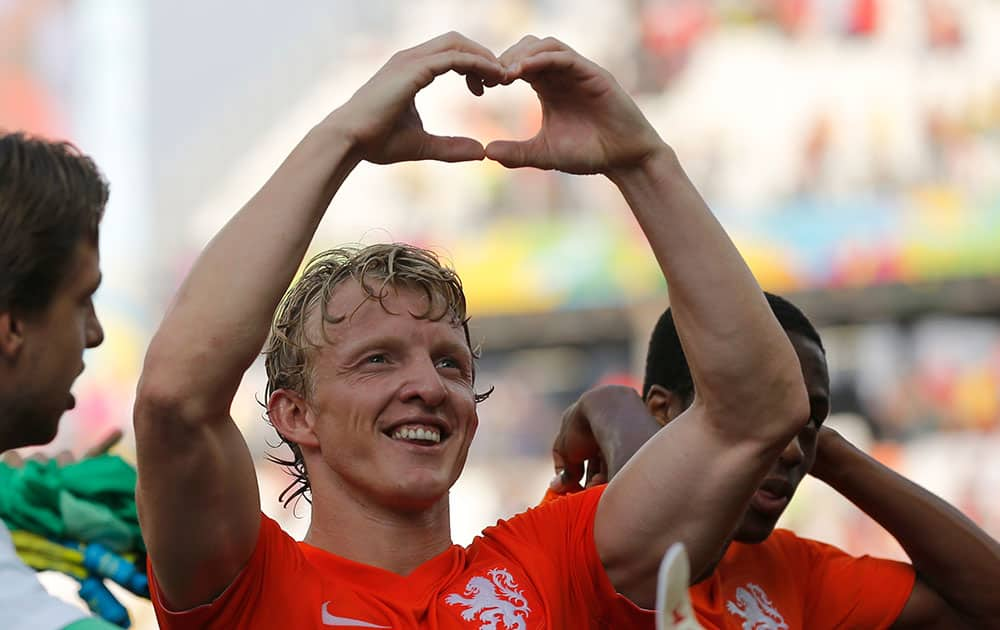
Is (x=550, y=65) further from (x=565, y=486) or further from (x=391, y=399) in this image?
(x=565, y=486)

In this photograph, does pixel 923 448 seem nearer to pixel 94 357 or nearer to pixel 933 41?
pixel 933 41

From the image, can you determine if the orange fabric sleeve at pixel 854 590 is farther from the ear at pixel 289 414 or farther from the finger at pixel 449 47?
the finger at pixel 449 47

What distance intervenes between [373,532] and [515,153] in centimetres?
61

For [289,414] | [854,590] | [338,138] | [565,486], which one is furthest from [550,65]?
[854,590]

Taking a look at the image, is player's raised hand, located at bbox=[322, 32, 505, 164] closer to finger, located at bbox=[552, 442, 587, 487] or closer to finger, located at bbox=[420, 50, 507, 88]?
finger, located at bbox=[420, 50, 507, 88]

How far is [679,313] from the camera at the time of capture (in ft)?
7.71

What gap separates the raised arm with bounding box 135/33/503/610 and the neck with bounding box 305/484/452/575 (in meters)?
0.22

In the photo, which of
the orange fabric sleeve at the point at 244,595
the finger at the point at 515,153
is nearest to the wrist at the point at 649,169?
the finger at the point at 515,153

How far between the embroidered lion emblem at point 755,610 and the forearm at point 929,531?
13.7 inches

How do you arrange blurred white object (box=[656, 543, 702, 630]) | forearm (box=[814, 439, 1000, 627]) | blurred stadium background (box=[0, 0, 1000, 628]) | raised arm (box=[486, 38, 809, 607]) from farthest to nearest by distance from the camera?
blurred stadium background (box=[0, 0, 1000, 628]) → forearm (box=[814, 439, 1000, 627]) → raised arm (box=[486, 38, 809, 607]) → blurred white object (box=[656, 543, 702, 630])

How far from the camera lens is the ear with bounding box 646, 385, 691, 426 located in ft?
10.1

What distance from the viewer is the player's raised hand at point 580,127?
2.31 metres

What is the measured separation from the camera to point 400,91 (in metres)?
2.23

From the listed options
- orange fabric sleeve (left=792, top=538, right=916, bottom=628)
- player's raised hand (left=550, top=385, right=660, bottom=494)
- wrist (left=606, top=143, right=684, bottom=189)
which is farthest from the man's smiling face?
orange fabric sleeve (left=792, top=538, right=916, bottom=628)
